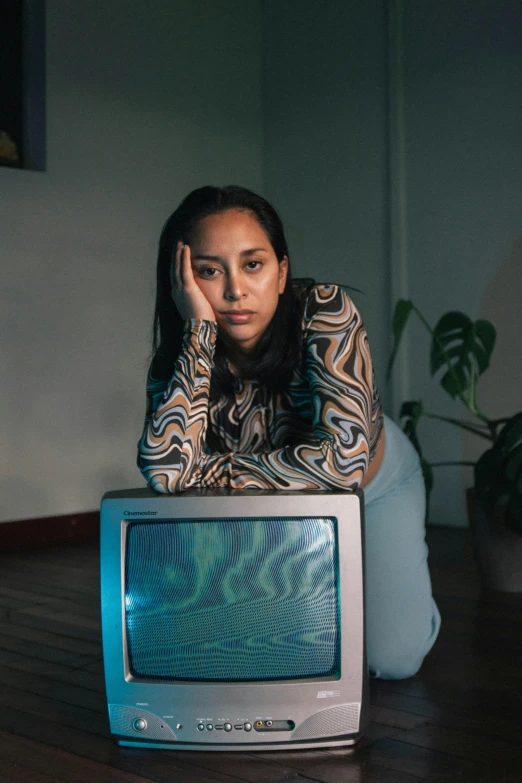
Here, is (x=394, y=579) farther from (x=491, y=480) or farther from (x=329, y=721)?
(x=491, y=480)

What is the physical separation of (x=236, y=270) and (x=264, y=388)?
257mm

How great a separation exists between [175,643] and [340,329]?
0.62 metres

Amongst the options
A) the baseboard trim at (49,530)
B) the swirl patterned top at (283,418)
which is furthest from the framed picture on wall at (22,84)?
the swirl patterned top at (283,418)

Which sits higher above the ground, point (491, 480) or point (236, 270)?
point (236, 270)

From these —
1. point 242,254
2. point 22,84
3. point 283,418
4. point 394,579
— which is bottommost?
point 394,579

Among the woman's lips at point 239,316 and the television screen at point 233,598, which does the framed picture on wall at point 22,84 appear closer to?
the woman's lips at point 239,316

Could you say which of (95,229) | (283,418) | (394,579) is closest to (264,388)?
(283,418)

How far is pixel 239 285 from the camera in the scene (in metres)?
1.67

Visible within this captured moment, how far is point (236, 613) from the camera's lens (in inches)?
55.6

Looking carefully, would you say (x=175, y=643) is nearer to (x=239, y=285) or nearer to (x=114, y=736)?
(x=114, y=736)

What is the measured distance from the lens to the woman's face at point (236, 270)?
66.1 inches

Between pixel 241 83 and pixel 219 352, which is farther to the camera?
pixel 241 83

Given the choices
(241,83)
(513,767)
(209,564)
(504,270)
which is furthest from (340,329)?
(241,83)

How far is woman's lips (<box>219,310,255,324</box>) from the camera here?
170 cm
